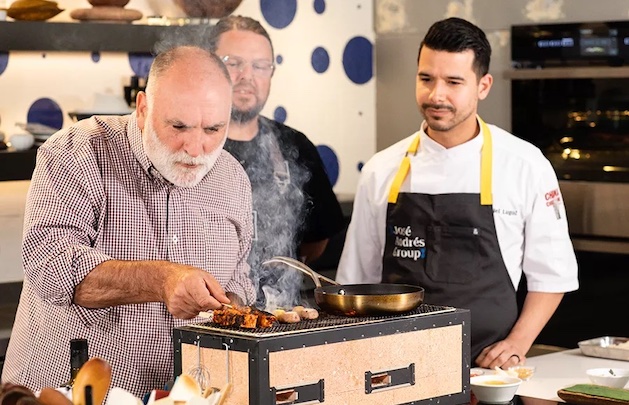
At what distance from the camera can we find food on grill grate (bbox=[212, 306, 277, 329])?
89.1 inches

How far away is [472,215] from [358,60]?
2.15 meters

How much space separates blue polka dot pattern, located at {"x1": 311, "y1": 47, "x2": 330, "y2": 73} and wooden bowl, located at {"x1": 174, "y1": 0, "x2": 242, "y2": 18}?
72 centimetres

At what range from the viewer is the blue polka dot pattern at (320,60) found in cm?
535

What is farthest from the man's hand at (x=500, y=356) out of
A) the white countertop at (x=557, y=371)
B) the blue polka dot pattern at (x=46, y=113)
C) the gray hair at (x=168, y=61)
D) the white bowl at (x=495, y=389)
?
the blue polka dot pattern at (x=46, y=113)

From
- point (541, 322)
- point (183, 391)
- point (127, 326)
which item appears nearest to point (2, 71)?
point (127, 326)

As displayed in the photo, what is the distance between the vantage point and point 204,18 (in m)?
4.69

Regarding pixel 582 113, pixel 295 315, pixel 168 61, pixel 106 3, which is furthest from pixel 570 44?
pixel 295 315

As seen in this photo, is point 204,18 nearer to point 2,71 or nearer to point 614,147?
point 2,71

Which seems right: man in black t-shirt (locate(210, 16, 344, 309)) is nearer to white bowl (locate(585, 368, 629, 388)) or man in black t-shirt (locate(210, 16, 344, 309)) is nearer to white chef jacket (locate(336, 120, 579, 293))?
white chef jacket (locate(336, 120, 579, 293))

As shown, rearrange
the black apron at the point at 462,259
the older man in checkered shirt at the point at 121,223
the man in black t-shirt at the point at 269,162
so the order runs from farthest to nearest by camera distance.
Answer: the man in black t-shirt at the point at 269,162
the black apron at the point at 462,259
the older man in checkered shirt at the point at 121,223

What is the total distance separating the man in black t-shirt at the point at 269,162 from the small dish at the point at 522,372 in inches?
37.7

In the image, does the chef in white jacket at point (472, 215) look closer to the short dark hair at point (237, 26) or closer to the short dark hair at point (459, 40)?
the short dark hair at point (459, 40)

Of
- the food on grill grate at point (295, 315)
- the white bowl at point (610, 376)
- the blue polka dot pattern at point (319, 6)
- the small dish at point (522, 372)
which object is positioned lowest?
the small dish at point (522, 372)

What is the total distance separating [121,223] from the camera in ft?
8.98
